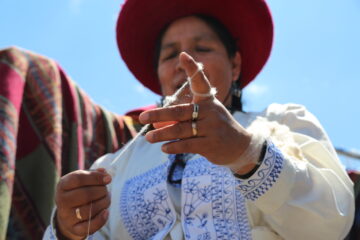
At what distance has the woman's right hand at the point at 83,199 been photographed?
0.88m

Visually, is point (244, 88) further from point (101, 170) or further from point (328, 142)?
point (101, 170)

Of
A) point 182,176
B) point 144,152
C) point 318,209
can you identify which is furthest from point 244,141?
point 144,152

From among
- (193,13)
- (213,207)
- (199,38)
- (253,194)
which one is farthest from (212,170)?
(193,13)

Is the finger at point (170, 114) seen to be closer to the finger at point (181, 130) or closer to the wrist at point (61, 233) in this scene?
the finger at point (181, 130)

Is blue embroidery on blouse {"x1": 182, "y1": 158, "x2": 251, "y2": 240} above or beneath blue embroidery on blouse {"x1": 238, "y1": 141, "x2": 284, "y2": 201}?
beneath

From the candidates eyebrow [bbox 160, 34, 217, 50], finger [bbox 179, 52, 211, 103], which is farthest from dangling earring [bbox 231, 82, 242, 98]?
finger [bbox 179, 52, 211, 103]

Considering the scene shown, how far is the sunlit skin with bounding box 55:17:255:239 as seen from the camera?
697mm

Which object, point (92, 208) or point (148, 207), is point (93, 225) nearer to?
point (92, 208)

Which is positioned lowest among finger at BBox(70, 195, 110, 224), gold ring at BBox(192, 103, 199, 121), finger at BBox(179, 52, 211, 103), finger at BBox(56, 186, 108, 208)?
finger at BBox(70, 195, 110, 224)

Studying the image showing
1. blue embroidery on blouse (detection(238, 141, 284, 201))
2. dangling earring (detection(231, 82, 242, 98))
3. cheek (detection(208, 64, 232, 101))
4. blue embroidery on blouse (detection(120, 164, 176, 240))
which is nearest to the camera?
blue embroidery on blouse (detection(238, 141, 284, 201))

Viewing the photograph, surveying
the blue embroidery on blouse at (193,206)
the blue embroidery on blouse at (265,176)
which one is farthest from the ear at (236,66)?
the blue embroidery on blouse at (265,176)

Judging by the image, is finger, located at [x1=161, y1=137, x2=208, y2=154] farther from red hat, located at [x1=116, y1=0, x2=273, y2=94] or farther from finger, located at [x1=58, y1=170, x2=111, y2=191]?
red hat, located at [x1=116, y1=0, x2=273, y2=94]

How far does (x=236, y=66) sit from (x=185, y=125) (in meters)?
0.81

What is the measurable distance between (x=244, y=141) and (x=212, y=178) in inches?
11.3
